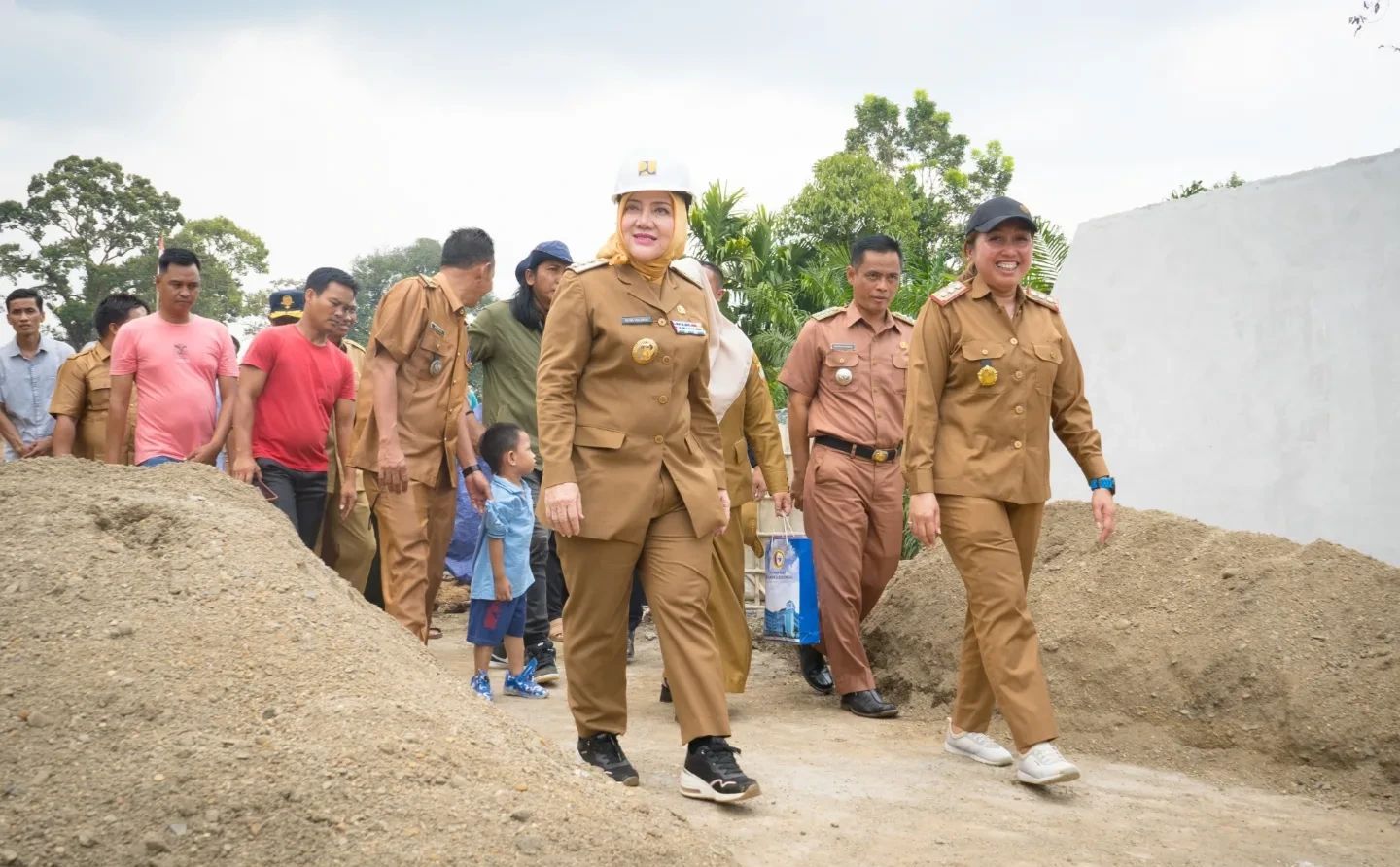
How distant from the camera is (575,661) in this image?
4.26 m

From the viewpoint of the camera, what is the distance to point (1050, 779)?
14.5ft

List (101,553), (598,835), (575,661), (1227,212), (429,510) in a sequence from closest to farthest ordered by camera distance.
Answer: (598,835) → (101,553) → (575,661) → (429,510) → (1227,212)

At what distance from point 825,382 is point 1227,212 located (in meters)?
3.26

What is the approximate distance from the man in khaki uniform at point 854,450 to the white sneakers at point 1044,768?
158cm

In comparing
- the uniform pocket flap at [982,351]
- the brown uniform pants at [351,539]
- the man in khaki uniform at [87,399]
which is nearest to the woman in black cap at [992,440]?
the uniform pocket flap at [982,351]

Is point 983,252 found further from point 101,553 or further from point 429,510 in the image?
point 101,553

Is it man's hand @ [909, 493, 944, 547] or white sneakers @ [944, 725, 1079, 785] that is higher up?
man's hand @ [909, 493, 944, 547]

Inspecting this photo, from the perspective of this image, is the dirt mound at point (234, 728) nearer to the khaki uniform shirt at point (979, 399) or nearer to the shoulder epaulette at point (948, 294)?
the khaki uniform shirt at point (979, 399)

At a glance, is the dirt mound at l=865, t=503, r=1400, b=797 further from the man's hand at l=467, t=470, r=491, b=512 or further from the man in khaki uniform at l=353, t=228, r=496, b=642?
the man in khaki uniform at l=353, t=228, r=496, b=642

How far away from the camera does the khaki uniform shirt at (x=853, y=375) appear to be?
6363 mm

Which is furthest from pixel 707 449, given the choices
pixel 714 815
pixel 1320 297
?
pixel 1320 297

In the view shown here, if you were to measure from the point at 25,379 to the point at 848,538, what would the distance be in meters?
5.44

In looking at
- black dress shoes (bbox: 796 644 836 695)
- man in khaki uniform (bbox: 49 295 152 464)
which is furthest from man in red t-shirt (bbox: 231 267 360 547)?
black dress shoes (bbox: 796 644 836 695)

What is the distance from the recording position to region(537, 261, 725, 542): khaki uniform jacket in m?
4.16
